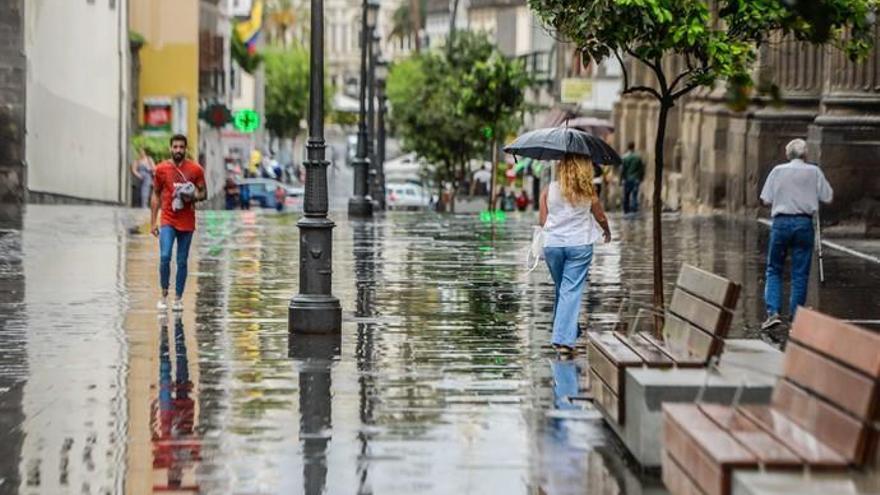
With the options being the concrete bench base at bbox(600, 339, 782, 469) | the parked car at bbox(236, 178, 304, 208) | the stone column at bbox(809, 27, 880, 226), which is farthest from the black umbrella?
the parked car at bbox(236, 178, 304, 208)

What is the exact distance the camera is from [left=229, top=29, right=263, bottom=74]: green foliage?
341 ft

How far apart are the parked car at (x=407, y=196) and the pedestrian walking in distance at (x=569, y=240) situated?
203ft

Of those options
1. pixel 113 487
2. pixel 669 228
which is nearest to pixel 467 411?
pixel 113 487

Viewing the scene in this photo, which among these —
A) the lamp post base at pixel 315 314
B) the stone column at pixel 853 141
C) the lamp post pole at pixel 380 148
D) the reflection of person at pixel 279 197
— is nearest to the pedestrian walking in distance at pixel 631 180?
the lamp post pole at pixel 380 148

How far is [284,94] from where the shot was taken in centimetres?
14462

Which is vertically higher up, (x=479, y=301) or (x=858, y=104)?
(x=858, y=104)

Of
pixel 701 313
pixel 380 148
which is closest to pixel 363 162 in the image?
pixel 380 148

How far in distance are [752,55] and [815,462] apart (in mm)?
10532

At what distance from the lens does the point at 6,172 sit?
4375 cm

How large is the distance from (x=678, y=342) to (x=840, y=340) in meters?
3.91

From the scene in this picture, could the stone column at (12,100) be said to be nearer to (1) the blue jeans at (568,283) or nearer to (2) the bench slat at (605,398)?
(1) the blue jeans at (568,283)

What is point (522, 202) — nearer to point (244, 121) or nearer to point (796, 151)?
point (244, 121)

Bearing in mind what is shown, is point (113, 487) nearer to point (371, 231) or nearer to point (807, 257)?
point (807, 257)

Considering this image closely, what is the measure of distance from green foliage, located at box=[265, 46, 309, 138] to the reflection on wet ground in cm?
11708
